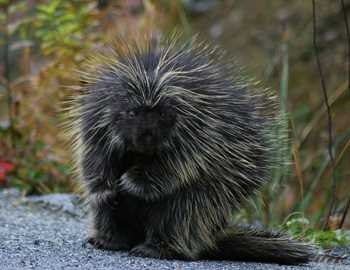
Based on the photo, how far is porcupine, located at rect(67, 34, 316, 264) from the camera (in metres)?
4.92

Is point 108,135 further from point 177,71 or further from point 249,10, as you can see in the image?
point 249,10

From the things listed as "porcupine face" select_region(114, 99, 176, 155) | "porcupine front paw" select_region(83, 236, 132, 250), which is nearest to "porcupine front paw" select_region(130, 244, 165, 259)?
"porcupine front paw" select_region(83, 236, 132, 250)

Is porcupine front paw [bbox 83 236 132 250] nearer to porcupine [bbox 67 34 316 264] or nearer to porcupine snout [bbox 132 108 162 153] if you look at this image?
porcupine [bbox 67 34 316 264]

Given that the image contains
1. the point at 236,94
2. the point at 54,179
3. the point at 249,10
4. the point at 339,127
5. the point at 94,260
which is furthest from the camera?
the point at 249,10

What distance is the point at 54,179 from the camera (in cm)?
853

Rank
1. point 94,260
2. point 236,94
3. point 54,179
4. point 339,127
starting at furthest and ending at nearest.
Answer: point 339,127 → point 54,179 → point 236,94 → point 94,260

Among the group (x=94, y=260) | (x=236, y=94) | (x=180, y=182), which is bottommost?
(x=94, y=260)

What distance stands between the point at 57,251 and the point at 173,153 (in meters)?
0.88

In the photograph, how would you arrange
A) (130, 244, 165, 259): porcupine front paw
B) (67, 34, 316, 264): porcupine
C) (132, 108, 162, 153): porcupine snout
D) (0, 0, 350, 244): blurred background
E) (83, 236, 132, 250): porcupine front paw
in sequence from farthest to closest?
(0, 0, 350, 244): blurred background < (83, 236, 132, 250): porcupine front paw < (130, 244, 165, 259): porcupine front paw < (67, 34, 316, 264): porcupine < (132, 108, 162, 153): porcupine snout

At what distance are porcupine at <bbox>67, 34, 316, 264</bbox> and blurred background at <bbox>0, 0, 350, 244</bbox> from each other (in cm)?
38

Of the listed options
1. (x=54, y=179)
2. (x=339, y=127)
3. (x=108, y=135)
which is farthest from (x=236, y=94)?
(x=339, y=127)

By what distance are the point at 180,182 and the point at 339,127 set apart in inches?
229

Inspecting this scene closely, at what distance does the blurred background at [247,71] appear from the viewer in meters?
7.70

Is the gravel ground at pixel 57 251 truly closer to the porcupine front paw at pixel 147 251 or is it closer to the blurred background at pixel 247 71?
the porcupine front paw at pixel 147 251
